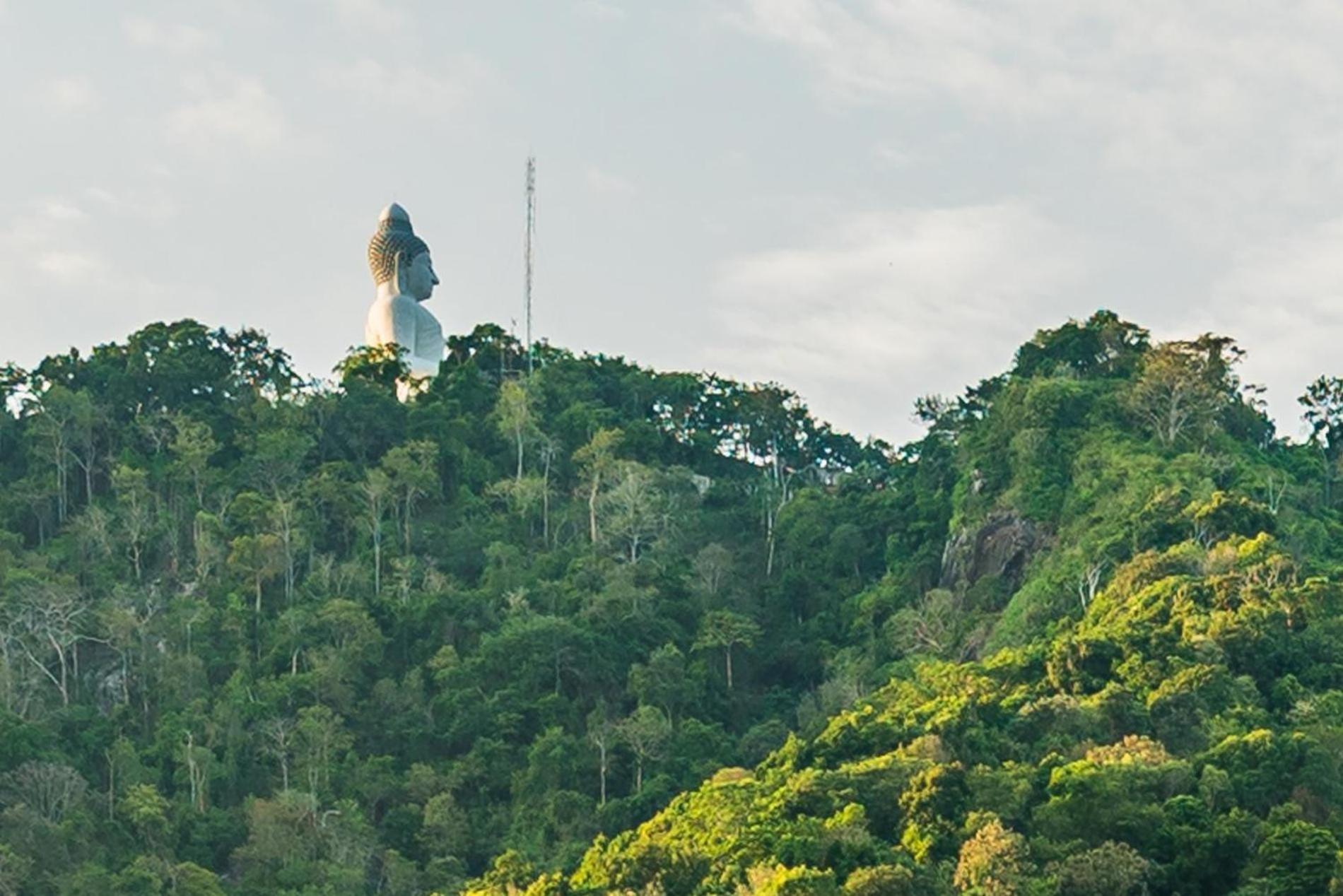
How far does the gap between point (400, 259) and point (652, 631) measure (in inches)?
798

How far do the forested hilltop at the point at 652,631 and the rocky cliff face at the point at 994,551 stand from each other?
2.7 inches

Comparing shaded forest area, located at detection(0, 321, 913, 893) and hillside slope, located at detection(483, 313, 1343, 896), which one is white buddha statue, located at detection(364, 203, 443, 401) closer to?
shaded forest area, located at detection(0, 321, 913, 893)

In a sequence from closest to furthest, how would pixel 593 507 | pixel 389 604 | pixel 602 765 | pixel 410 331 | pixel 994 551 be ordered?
pixel 602 765
pixel 389 604
pixel 994 551
pixel 593 507
pixel 410 331

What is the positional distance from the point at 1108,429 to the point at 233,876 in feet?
59.6

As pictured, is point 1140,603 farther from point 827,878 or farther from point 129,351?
point 129,351

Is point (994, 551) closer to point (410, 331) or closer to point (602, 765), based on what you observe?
point (602, 765)

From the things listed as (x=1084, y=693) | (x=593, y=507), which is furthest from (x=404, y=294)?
(x=1084, y=693)

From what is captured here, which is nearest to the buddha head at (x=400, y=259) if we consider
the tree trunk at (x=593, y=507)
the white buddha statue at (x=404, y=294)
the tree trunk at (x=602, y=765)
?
the white buddha statue at (x=404, y=294)

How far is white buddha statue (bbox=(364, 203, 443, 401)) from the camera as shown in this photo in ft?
226

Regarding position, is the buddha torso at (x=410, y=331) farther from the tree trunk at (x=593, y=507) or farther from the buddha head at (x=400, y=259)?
the tree trunk at (x=593, y=507)

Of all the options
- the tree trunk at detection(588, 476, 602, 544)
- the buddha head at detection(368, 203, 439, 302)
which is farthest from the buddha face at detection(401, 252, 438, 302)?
the tree trunk at detection(588, 476, 602, 544)

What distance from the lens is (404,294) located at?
70.1 metres

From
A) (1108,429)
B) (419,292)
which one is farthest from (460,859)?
(419,292)

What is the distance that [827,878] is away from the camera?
38281mm
